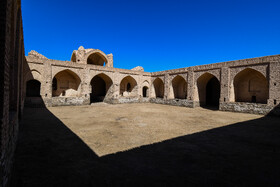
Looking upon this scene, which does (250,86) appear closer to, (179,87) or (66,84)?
(179,87)

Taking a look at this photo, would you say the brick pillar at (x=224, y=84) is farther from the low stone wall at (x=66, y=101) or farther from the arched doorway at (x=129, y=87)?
the low stone wall at (x=66, y=101)

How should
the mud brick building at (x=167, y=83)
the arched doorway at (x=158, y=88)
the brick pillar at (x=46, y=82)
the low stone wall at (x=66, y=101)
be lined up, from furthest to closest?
the arched doorway at (x=158, y=88) → the low stone wall at (x=66, y=101) → the brick pillar at (x=46, y=82) → the mud brick building at (x=167, y=83)

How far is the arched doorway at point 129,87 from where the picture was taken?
70.2 feet

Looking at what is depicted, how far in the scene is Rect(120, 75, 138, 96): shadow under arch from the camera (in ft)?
70.0

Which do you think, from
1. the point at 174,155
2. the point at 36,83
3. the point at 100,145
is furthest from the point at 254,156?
→ the point at 36,83

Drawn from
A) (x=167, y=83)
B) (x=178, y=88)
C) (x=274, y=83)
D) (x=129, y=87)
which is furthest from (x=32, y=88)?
(x=274, y=83)

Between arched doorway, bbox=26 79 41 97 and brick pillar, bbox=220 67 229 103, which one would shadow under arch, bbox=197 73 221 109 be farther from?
arched doorway, bbox=26 79 41 97

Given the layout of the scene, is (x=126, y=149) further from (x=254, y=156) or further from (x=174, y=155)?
(x=254, y=156)

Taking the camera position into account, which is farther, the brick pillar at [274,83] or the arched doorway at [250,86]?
the arched doorway at [250,86]

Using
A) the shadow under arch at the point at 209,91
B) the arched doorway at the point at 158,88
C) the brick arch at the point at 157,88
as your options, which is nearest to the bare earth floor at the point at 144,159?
the shadow under arch at the point at 209,91

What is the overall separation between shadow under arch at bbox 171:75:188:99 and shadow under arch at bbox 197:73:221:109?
262 centimetres

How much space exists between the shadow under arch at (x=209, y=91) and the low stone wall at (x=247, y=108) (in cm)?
325

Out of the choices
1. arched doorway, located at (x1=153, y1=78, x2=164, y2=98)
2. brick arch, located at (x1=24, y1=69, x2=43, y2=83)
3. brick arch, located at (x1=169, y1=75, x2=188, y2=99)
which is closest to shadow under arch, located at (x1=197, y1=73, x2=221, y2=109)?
brick arch, located at (x1=169, y1=75, x2=188, y2=99)

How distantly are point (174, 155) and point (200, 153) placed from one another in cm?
78
